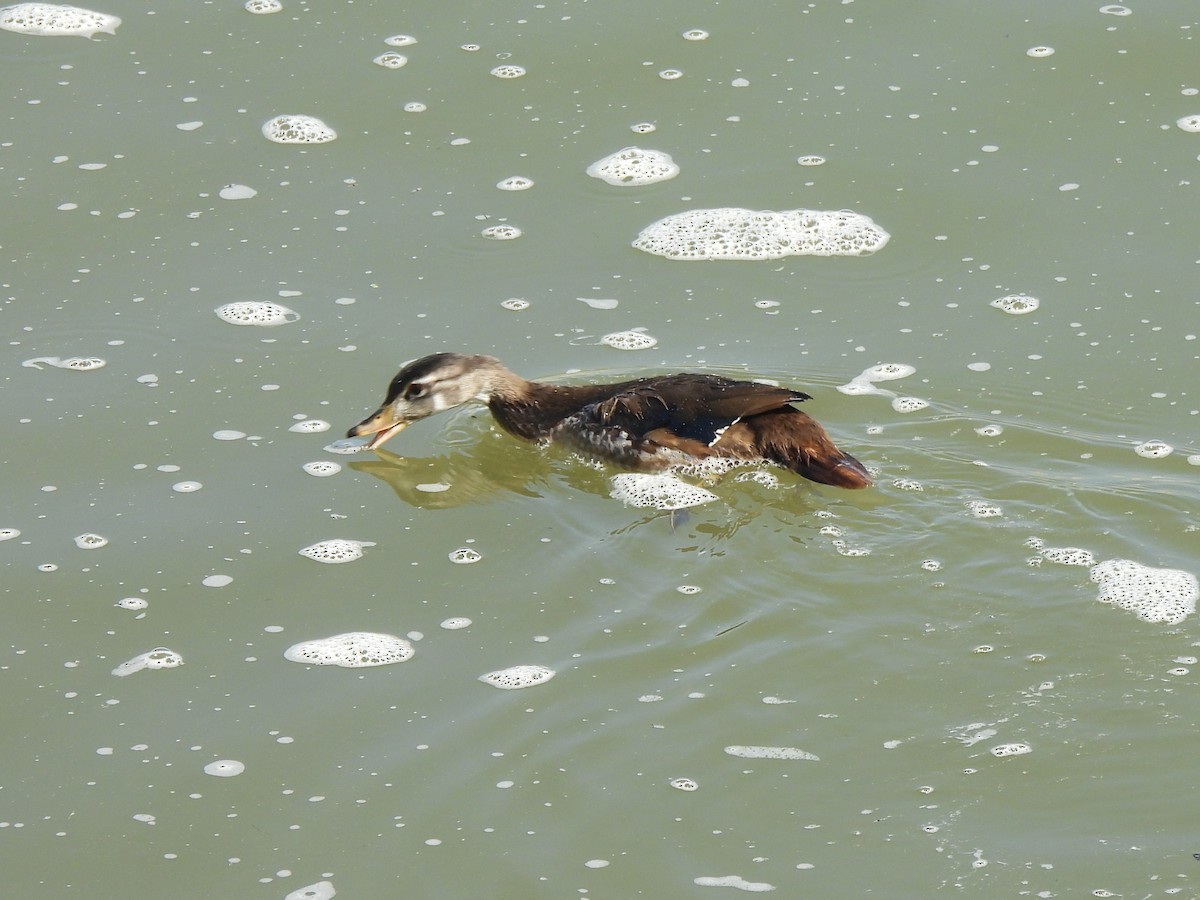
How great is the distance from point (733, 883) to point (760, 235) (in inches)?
184

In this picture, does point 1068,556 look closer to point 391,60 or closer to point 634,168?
point 634,168

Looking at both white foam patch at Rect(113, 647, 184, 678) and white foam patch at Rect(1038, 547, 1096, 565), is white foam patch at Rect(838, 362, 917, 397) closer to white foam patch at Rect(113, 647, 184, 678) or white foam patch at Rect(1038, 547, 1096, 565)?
white foam patch at Rect(1038, 547, 1096, 565)

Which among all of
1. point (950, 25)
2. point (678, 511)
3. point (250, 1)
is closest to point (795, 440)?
point (678, 511)

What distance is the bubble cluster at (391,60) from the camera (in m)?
10.3

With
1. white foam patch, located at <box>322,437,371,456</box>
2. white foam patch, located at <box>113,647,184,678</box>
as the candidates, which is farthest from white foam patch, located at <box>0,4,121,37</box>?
white foam patch, located at <box>113,647,184,678</box>

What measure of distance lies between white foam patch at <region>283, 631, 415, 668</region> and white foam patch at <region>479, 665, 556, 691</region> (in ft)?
1.18

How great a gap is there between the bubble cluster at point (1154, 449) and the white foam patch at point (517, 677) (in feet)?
9.56

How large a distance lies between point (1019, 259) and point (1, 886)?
5.88 m

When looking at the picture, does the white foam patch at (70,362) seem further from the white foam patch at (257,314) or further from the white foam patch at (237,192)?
the white foam patch at (237,192)

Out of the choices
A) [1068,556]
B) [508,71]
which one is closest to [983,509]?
[1068,556]

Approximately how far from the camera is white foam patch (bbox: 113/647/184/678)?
5.84 meters

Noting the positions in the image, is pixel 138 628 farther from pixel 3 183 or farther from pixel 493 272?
pixel 3 183

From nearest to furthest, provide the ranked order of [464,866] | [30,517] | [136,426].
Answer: [464,866] < [30,517] < [136,426]

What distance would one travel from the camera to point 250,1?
35.9 ft
